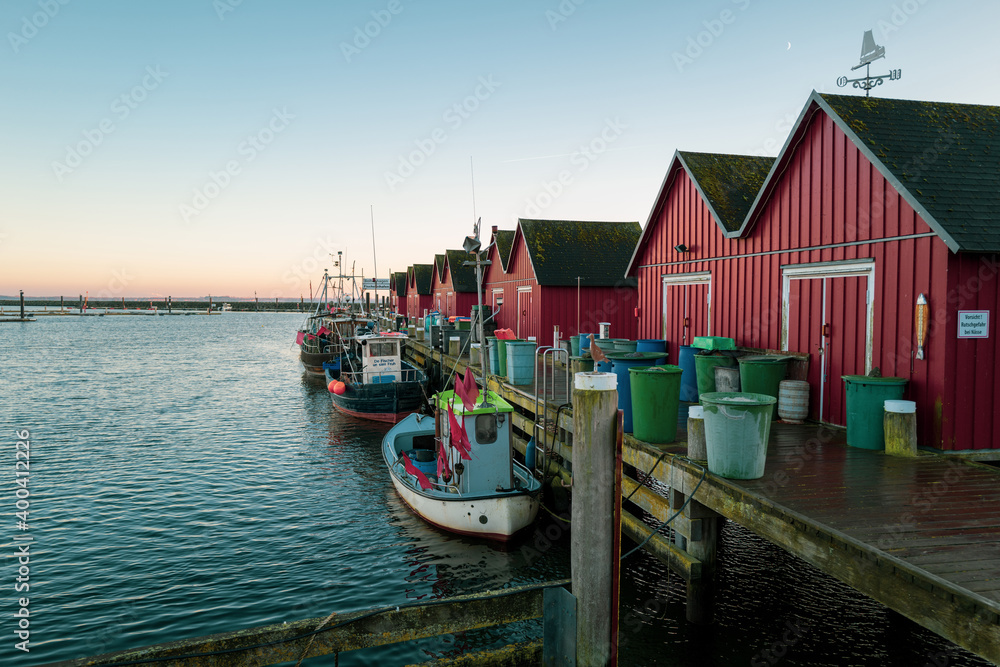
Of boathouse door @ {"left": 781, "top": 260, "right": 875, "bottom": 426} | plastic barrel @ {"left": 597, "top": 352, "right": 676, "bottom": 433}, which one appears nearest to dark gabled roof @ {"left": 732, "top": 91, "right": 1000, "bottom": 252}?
boathouse door @ {"left": 781, "top": 260, "right": 875, "bottom": 426}

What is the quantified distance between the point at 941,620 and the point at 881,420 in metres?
4.71

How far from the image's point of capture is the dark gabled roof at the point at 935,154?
8.16 meters

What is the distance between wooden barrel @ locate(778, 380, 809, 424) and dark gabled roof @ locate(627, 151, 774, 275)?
12.5 feet

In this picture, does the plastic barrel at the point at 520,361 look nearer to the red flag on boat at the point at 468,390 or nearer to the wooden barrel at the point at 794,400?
the red flag on boat at the point at 468,390

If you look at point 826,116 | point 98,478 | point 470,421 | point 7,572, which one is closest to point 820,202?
point 826,116

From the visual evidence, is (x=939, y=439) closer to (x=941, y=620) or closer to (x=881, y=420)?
(x=881, y=420)

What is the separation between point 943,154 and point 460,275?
3254cm

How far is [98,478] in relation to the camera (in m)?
16.3

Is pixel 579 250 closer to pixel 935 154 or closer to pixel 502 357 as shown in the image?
pixel 502 357

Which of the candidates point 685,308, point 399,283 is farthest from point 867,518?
point 399,283

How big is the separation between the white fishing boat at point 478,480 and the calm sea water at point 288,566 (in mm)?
590

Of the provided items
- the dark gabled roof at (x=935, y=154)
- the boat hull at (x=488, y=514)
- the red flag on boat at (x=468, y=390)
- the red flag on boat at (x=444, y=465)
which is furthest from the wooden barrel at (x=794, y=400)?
the red flag on boat at (x=444, y=465)

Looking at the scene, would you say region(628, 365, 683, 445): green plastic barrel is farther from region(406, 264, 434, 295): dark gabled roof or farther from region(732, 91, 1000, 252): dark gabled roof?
region(406, 264, 434, 295): dark gabled roof

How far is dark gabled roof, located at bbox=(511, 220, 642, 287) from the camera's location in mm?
23656
